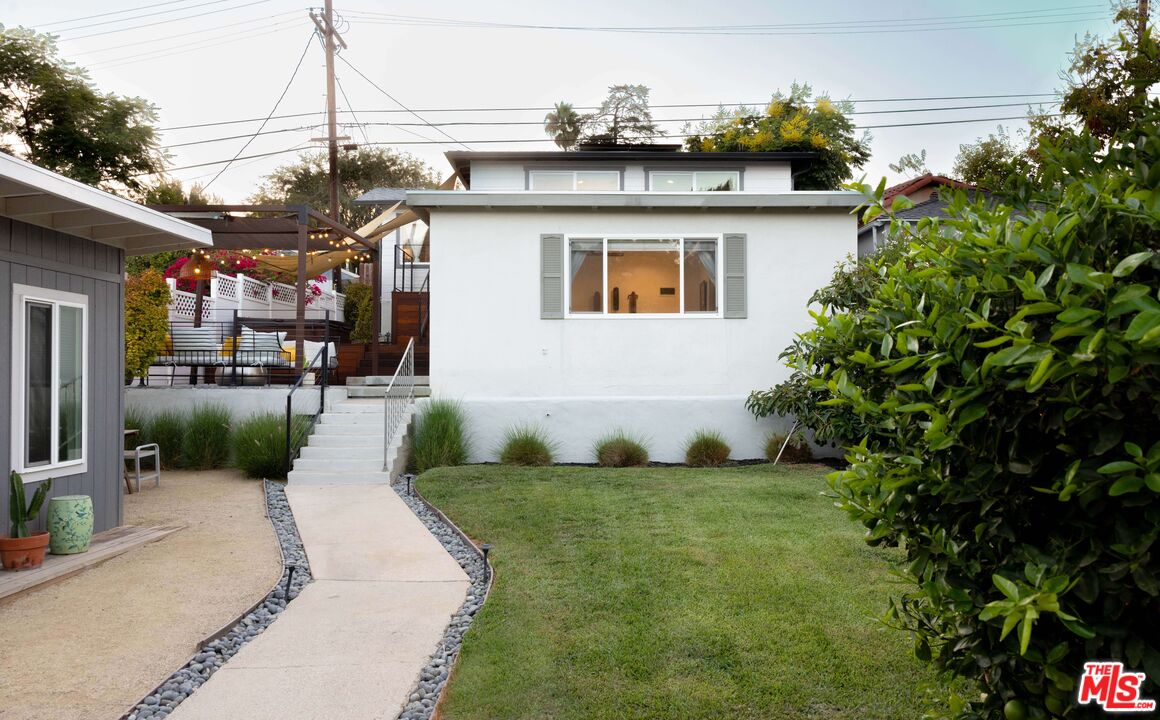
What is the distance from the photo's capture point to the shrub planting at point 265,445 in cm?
1045

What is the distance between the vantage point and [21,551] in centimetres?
593

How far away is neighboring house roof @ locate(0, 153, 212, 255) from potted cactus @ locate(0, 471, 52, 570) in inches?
80.5

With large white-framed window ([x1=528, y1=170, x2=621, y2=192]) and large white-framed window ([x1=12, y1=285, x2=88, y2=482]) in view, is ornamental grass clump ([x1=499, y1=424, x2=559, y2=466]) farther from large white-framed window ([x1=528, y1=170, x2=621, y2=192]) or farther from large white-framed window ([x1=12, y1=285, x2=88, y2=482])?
large white-framed window ([x1=528, y1=170, x2=621, y2=192])

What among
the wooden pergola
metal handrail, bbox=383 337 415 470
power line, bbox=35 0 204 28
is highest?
power line, bbox=35 0 204 28

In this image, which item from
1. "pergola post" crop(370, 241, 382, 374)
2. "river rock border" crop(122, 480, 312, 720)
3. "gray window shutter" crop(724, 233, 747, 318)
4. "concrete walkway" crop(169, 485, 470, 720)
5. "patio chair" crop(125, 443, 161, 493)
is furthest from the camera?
"pergola post" crop(370, 241, 382, 374)

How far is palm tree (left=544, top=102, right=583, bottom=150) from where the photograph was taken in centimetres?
3016

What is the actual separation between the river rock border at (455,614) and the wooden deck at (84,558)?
2.36 metres

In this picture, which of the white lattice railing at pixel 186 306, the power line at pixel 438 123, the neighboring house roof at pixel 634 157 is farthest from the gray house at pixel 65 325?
the power line at pixel 438 123

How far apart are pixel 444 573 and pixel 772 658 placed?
277cm

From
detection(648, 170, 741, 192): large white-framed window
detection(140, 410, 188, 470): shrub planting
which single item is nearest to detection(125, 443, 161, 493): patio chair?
detection(140, 410, 188, 470): shrub planting

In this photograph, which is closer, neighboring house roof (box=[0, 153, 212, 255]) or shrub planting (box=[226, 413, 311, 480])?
neighboring house roof (box=[0, 153, 212, 255])

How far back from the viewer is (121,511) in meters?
7.77

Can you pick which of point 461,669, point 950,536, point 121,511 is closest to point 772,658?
point 461,669

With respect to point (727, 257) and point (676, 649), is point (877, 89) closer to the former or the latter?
point (727, 257)
